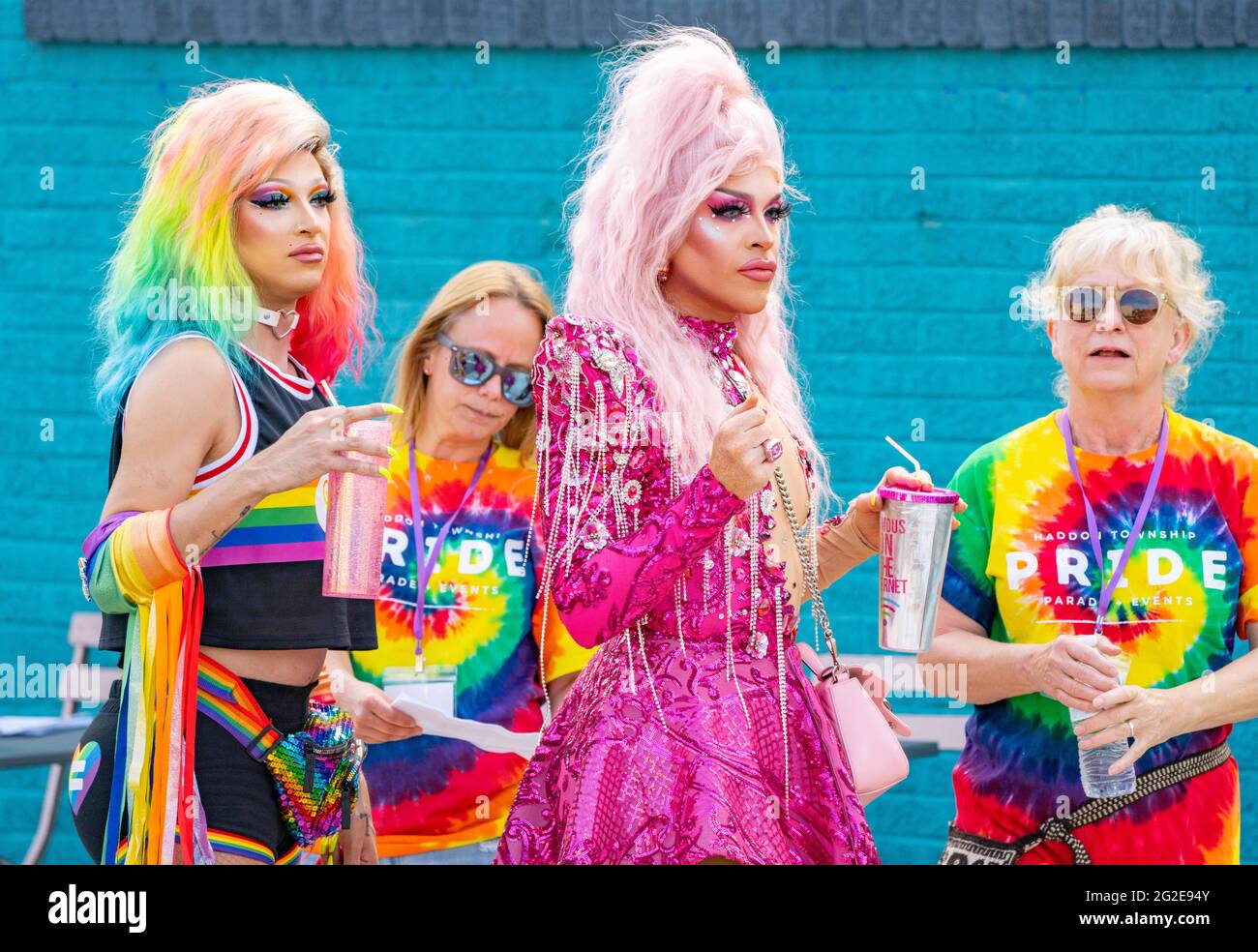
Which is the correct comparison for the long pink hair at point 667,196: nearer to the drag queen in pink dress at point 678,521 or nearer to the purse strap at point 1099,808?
the drag queen in pink dress at point 678,521

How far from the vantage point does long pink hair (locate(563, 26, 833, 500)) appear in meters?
2.42

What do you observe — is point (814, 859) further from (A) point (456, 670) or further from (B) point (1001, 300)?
(B) point (1001, 300)

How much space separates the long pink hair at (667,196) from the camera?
7.95 feet

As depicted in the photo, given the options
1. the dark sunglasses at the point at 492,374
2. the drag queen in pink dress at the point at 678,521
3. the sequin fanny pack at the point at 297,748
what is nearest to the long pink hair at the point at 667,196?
the drag queen in pink dress at the point at 678,521

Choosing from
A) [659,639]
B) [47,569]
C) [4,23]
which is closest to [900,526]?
[659,639]

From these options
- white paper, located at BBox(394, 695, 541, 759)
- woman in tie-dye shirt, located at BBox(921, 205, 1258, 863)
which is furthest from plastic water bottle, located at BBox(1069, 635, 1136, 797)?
white paper, located at BBox(394, 695, 541, 759)

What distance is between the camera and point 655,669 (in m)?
2.39

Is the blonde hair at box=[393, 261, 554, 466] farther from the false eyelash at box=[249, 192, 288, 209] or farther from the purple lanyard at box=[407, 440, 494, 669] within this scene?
the false eyelash at box=[249, 192, 288, 209]

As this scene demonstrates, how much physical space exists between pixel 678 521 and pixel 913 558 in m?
0.48

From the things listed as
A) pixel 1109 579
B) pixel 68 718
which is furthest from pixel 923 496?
pixel 68 718

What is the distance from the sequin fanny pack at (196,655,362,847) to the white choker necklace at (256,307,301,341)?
57 centimetres

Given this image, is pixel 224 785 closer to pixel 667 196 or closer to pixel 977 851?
pixel 667 196

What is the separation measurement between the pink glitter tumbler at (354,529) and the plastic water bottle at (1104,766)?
125 centimetres

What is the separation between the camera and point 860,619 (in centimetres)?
496
